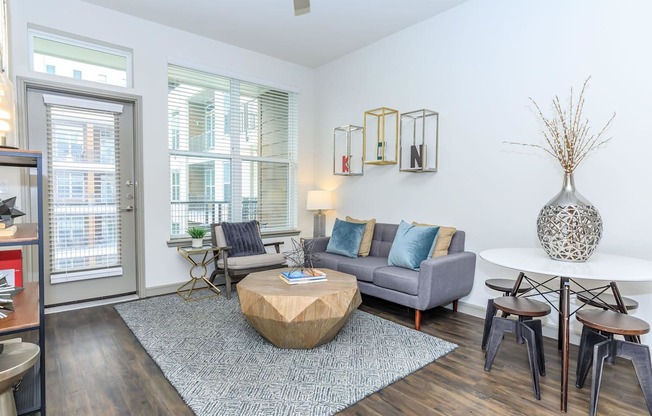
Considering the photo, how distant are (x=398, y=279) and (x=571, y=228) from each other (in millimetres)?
1431

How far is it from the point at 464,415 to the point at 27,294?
2530mm

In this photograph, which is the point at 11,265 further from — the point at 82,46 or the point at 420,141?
the point at 420,141

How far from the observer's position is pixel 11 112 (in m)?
1.83

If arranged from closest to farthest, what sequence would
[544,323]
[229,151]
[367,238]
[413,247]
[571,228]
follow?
[571,228] < [544,323] < [413,247] < [367,238] < [229,151]

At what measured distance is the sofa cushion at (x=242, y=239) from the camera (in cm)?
420

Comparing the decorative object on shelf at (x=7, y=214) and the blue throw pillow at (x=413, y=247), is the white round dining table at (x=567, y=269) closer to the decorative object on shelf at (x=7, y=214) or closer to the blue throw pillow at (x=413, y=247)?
the blue throw pillow at (x=413, y=247)

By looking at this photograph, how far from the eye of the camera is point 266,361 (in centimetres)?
251

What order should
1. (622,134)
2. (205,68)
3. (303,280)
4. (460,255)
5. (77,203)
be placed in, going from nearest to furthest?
1. (622,134)
2. (303,280)
3. (460,255)
4. (77,203)
5. (205,68)

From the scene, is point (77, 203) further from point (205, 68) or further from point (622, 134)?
point (622, 134)

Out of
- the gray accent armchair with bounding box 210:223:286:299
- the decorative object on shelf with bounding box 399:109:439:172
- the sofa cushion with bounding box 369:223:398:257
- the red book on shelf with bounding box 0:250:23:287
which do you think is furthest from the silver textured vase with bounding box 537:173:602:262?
the red book on shelf with bounding box 0:250:23:287

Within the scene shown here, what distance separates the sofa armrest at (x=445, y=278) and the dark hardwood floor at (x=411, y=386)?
1.14 ft

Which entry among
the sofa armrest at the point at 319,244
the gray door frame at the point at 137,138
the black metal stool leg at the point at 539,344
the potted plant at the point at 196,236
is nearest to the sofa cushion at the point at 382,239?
the sofa armrest at the point at 319,244

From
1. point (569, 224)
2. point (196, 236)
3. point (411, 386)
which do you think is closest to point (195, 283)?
point (196, 236)

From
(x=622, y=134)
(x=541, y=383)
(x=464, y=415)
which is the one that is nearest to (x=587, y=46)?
(x=622, y=134)
